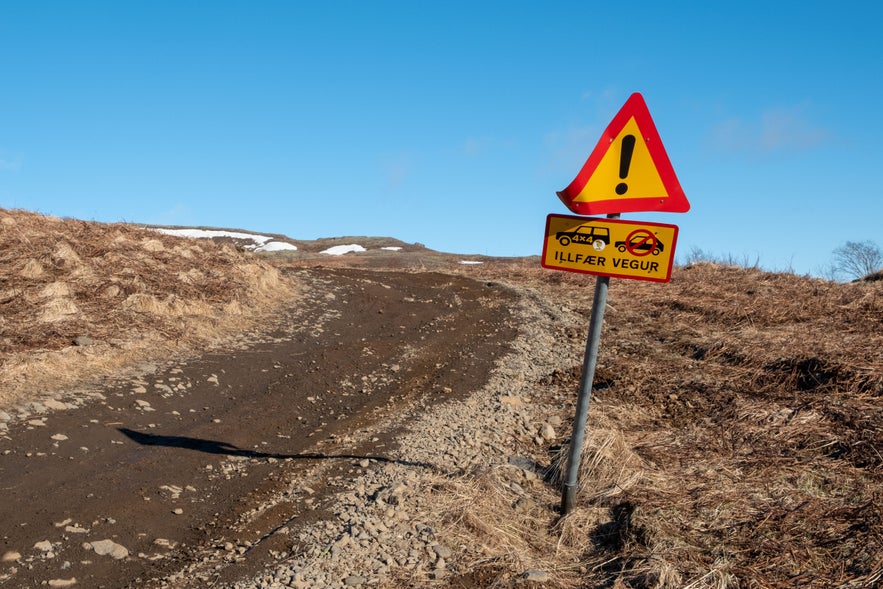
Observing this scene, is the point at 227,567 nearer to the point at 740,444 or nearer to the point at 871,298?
the point at 740,444

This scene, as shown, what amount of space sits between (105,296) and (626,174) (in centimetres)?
838

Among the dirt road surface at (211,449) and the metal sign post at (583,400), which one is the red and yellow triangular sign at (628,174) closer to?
the metal sign post at (583,400)

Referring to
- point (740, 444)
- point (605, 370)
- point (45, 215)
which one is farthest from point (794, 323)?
point (45, 215)

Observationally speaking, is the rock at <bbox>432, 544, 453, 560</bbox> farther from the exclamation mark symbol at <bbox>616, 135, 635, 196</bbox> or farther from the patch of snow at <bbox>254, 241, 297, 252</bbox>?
the patch of snow at <bbox>254, 241, 297, 252</bbox>

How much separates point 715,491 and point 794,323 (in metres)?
7.56

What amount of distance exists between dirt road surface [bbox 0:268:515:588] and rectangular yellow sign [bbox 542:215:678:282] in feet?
8.55

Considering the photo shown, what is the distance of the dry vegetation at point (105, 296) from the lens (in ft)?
26.1

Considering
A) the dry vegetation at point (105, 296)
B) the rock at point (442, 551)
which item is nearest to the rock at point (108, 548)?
the rock at point (442, 551)

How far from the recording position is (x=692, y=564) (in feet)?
14.3

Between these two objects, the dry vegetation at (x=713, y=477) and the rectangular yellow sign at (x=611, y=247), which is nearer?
the dry vegetation at (x=713, y=477)

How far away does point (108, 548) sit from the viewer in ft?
14.9

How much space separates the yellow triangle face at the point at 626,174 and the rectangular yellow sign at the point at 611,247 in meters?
0.20

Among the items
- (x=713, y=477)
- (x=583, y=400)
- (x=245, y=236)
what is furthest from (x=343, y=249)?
(x=583, y=400)

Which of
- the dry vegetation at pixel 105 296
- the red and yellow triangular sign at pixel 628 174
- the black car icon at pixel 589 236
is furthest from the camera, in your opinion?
the dry vegetation at pixel 105 296
